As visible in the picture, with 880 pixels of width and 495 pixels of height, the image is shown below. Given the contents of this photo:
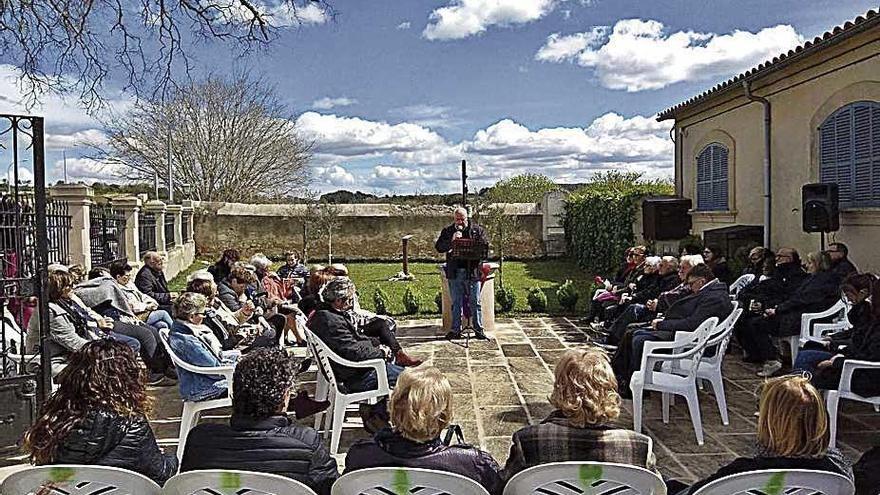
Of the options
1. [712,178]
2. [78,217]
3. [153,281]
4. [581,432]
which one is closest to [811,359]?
[581,432]

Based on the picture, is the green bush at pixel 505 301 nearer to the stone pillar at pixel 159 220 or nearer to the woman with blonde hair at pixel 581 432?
the stone pillar at pixel 159 220

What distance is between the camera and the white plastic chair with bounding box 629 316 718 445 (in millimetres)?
4594

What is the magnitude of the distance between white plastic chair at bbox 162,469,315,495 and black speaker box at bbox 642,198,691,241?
10274 mm

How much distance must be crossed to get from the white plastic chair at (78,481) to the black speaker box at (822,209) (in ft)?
22.6

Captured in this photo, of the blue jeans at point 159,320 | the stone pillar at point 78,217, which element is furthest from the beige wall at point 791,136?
the stone pillar at point 78,217

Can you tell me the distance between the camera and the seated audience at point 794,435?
232 cm

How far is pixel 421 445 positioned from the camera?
251 cm

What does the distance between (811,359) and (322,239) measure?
15.3 meters

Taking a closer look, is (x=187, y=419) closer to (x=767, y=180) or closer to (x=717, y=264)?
(x=717, y=264)

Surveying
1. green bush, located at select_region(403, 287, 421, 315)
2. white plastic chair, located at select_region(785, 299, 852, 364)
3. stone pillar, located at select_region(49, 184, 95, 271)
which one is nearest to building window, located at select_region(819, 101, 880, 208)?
white plastic chair, located at select_region(785, 299, 852, 364)

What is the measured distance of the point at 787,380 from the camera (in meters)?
2.42

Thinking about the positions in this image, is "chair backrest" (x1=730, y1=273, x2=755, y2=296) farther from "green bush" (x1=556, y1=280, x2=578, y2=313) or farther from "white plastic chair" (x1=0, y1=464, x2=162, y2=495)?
"white plastic chair" (x1=0, y1=464, x2=162, y2=495)

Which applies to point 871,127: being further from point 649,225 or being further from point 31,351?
point 31,351

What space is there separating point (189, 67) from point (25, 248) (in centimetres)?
193
